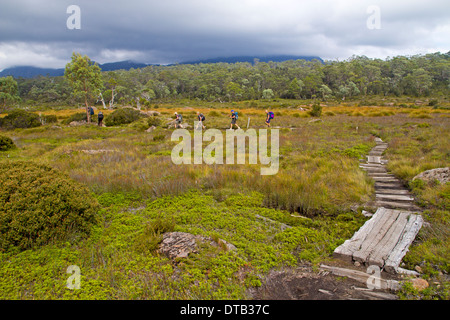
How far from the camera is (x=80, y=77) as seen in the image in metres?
24.8

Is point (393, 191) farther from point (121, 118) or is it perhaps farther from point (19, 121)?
point (19, 121)

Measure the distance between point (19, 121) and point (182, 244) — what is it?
29.1 meters

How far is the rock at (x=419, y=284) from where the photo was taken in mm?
3078

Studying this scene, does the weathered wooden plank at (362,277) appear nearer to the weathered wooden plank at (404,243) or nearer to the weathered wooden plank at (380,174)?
A: the weathered wooden plank at (404,243)

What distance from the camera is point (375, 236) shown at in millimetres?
4324

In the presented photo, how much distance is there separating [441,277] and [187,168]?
6596 millimetres

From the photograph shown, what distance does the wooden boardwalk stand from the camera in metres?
3.70

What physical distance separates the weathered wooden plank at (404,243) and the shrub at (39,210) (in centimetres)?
506

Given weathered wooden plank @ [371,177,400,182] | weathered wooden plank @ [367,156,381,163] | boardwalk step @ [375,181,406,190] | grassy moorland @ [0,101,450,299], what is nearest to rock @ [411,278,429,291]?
grassy moorland @ [0,101,450,299]

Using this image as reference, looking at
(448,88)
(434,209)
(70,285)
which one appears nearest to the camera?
(70,285)

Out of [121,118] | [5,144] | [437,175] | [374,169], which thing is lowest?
[374,169]

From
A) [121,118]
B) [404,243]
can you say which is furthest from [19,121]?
[404,243]
